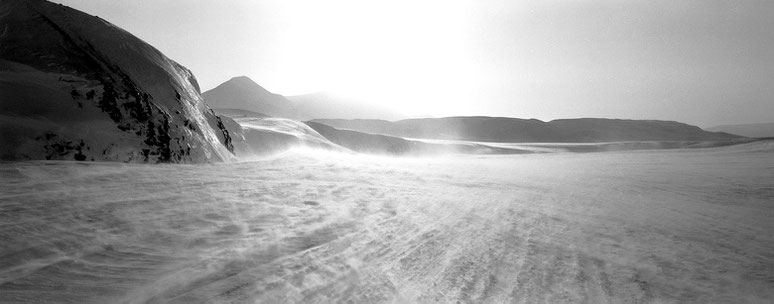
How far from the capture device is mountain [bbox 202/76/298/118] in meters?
63.7

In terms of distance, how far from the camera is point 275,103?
71062mm

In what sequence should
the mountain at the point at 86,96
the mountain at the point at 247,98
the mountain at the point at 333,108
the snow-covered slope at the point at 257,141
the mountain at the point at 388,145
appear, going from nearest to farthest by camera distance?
the mountain at the point at 86,96 < the snow-covered slope at the point at 257,141 < the mountain at the point at 388,145 < the mountain at the point at 247,98 < the mountain at the point at 333,108

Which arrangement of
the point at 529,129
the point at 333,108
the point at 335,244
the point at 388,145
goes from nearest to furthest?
the point at 335,244 → the point at 388,145 → the point at 529,129 → the point at 333,108

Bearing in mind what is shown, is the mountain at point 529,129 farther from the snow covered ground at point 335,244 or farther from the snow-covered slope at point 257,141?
the snow covered ground at point 335,244

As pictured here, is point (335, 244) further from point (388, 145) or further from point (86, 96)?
point (388, 145)

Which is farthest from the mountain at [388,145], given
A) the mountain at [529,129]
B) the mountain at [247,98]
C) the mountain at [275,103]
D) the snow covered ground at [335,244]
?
the mountain at [247,98]

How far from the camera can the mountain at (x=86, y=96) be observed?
460 cm

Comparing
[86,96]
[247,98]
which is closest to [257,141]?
[86,96]

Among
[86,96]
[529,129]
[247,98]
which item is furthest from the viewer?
[247,98]

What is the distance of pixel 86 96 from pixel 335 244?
196 inches

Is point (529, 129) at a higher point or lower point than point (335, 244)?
higher

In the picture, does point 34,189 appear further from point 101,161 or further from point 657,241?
point 657,241

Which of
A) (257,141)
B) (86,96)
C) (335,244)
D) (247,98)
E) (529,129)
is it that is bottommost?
(335,244)

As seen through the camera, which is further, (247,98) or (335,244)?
(247,98)
